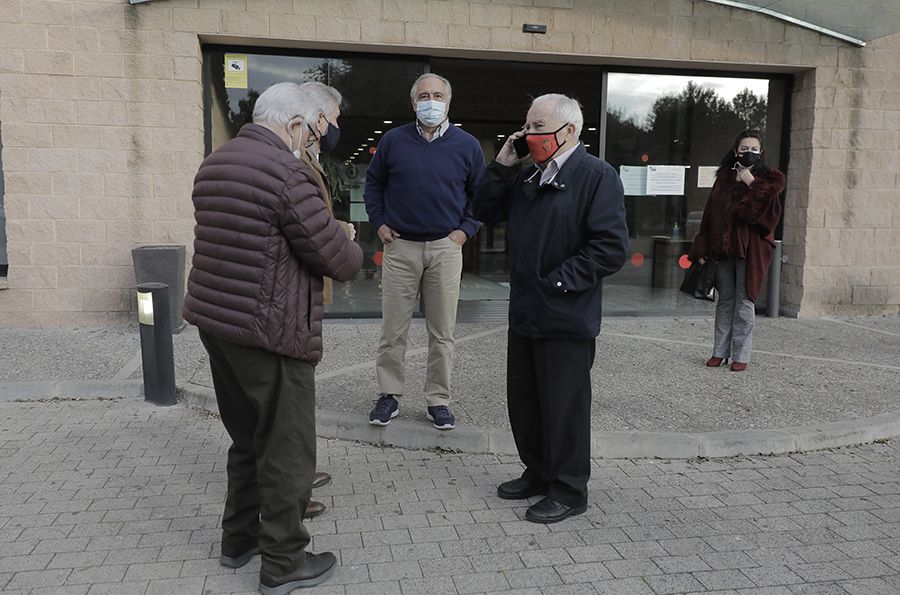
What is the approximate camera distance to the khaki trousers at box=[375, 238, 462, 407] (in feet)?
15.8

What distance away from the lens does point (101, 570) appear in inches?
125

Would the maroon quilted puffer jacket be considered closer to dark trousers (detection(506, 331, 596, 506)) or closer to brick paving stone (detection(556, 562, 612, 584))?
dark trousers (detection(506, 331, 596, 506))

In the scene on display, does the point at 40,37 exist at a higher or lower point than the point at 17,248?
higher

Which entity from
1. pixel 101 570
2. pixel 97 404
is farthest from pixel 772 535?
pixel 97 404

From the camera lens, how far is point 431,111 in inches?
183

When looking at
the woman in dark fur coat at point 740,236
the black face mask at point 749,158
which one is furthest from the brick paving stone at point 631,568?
the black face mask at point 749,158

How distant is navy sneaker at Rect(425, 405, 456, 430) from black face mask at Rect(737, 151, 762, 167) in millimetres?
3337

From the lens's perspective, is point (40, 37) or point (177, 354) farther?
point (40, 37)

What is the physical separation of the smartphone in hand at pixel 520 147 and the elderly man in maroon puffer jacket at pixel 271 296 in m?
1.13

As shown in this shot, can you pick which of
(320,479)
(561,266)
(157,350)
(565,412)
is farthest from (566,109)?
(157,350)

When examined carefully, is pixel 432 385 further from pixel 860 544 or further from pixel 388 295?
pixel 860 544

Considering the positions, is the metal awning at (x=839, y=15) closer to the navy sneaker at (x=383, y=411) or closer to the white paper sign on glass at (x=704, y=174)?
the white paper sign on glass at (x=704, y=174)

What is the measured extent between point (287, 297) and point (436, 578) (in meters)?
1.35

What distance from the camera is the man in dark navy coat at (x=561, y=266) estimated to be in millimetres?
3592
